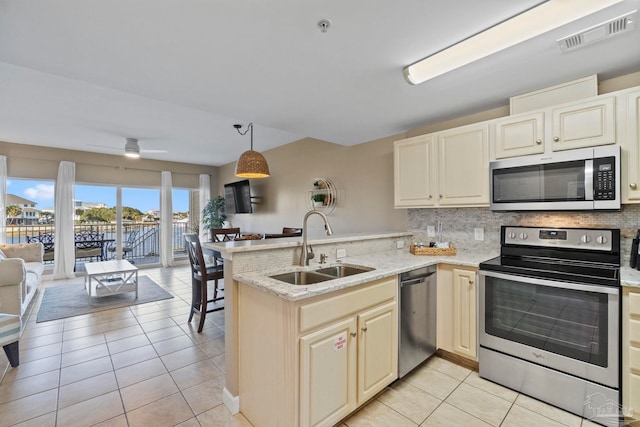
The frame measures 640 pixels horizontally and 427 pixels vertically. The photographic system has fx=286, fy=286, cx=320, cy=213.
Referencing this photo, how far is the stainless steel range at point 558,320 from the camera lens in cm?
177

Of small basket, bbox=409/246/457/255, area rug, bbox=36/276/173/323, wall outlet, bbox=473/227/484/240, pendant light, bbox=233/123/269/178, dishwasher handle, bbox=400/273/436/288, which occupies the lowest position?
area rug, bbox=36/276/173/323

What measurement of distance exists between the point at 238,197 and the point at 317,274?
4.58 metres

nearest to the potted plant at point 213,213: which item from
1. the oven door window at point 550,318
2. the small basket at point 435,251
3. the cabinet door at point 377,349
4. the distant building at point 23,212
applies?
the distant building at point 23,212

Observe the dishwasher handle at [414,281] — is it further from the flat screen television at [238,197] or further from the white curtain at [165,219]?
the white curtain at [165,219]

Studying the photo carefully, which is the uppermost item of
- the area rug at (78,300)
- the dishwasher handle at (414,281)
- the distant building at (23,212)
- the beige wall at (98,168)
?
the beige wall at (98,168)

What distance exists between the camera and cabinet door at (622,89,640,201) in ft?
6.19

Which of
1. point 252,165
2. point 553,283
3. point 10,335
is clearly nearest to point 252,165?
point 252,165

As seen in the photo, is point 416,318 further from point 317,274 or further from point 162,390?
point 162,390

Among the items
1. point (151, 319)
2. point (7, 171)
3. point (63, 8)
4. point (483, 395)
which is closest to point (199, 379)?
point (151, 319)

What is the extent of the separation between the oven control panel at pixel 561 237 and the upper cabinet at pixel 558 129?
644 millimetres

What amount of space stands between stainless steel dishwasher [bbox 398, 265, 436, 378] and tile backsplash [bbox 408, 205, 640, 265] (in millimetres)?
733

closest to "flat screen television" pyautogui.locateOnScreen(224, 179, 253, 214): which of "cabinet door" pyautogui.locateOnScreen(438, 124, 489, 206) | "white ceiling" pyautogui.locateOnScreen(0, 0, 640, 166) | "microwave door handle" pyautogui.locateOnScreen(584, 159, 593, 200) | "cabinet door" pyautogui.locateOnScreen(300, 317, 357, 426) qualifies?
"white ceiling" pyautogui.locateOnScreen(0, 0, 640, 166)

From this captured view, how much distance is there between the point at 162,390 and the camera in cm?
216

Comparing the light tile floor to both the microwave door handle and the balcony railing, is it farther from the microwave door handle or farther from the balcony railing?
the balcony railing
